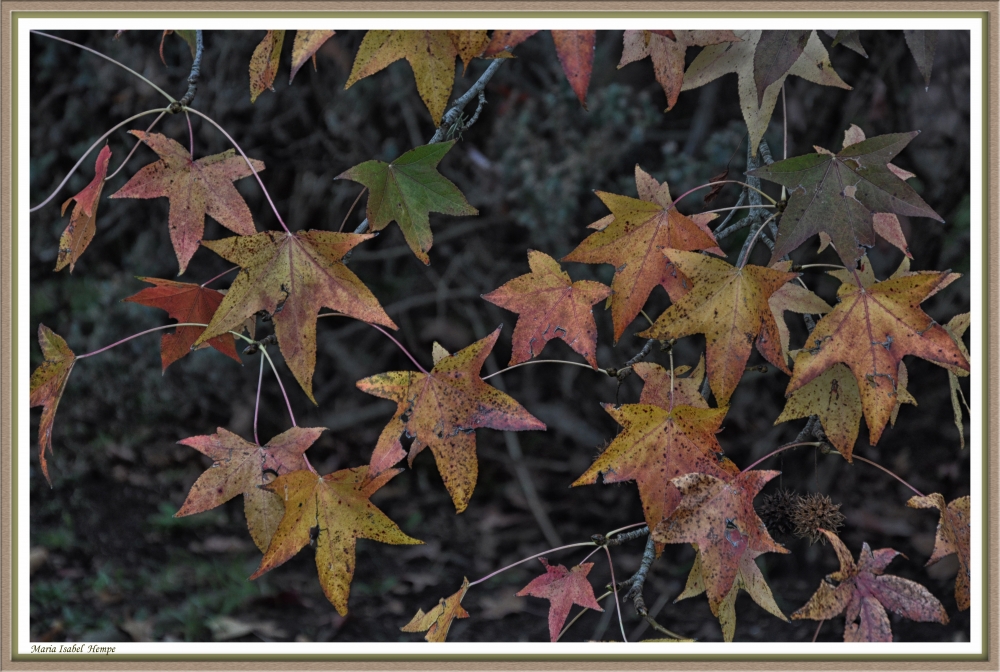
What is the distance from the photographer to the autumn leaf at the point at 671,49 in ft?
2.38

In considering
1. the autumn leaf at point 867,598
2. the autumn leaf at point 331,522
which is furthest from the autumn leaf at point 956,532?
the autumn leaf at point 331,522

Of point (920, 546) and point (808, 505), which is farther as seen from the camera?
point (920, 546)

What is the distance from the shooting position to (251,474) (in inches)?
31.5

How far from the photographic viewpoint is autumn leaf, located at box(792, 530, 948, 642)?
771 mm

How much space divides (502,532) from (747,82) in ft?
4.98

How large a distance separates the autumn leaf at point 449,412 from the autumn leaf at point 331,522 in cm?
6

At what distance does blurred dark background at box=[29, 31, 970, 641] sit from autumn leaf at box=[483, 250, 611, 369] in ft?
3.37

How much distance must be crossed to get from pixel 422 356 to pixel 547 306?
4.54ft

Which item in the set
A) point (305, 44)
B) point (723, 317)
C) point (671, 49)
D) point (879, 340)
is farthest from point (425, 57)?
point (879, 340)

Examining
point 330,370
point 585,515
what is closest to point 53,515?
point 330,370

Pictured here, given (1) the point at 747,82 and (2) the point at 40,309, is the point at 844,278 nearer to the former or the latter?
(1) the point at 747,82

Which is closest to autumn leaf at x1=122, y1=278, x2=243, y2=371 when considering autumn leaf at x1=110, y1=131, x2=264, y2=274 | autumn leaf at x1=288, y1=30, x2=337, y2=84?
autumn leaf at x1=110, y1=131, x2=264, y2=274

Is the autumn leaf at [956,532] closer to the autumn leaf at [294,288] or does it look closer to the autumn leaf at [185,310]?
the autumn leaf at [294,288]

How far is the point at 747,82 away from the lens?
841 mm
